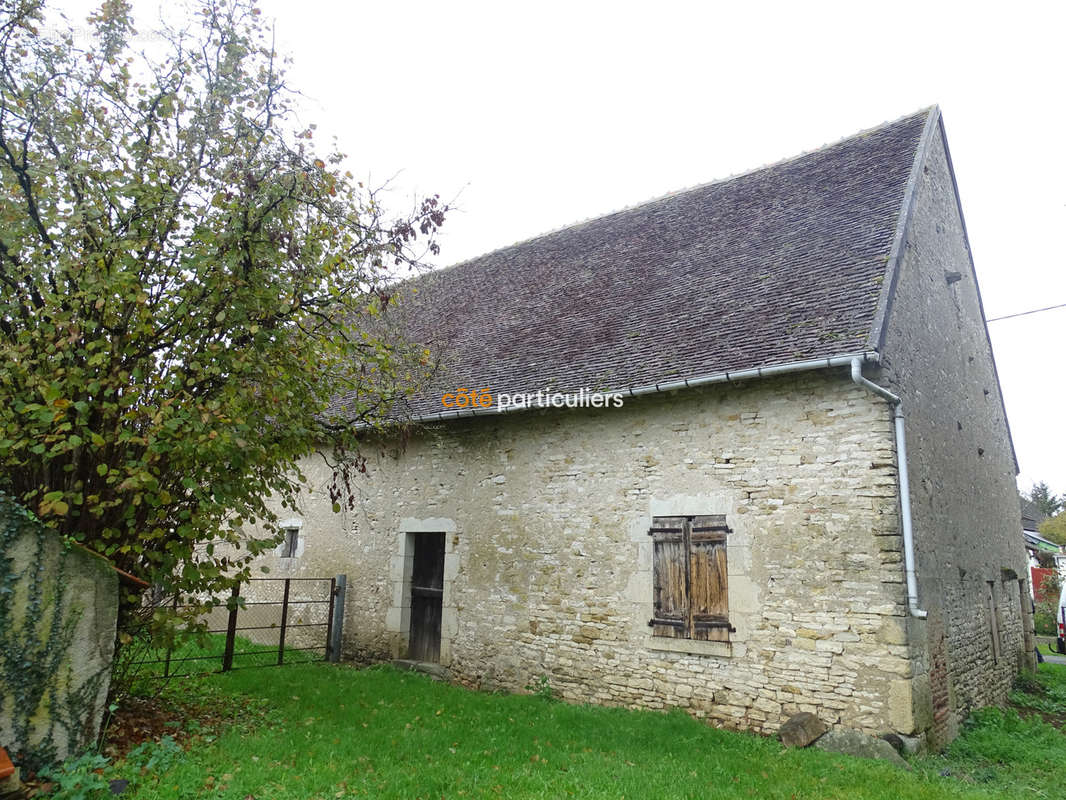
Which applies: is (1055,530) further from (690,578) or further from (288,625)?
(288,625)

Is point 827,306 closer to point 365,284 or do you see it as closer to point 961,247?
point 365,284

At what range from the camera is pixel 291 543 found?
11.4m

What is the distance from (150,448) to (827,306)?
6448 millimetres

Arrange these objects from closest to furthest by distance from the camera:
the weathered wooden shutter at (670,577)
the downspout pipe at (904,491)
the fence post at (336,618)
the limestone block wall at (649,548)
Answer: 1. the downspout pipe at (904,491)
2. the limestone block wall at (649,548)
3. the weathered wooden shutter at (670,577)
4. the fence post at (336,618)

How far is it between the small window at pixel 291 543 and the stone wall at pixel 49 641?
6721 mm

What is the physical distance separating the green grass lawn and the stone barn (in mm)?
635

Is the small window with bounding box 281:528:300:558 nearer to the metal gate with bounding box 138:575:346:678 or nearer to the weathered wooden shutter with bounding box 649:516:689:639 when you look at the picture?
the metal gate with bounding box 138:575:346:678

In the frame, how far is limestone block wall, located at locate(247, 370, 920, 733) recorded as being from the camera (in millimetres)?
6254

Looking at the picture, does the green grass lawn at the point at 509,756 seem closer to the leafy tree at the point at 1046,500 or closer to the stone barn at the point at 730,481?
the stone barn at the point at 730,481

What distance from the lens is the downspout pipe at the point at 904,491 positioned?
610cm

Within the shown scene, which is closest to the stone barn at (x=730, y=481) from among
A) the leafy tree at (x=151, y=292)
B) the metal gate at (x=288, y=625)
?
the metal gate at (x=288, y=625)

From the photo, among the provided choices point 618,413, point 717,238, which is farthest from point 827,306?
point 717,238

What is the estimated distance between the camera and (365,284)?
633 cm

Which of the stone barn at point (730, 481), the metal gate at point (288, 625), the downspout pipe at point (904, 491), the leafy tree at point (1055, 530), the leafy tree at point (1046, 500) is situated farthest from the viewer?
the leafy tree at point (1046, 500)
